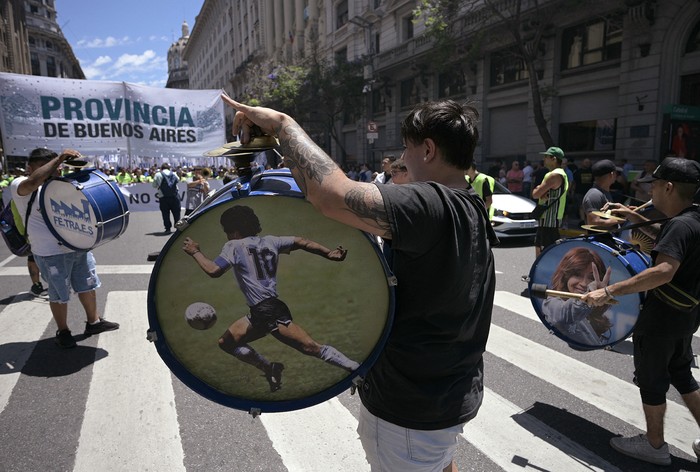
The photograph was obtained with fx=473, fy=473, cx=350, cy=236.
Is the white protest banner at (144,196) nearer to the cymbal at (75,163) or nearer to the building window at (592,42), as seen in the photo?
the cymbal at (75,163)

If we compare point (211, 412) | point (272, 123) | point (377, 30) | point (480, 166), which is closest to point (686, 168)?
point (272, 123)

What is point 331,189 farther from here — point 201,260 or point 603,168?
point 603,168

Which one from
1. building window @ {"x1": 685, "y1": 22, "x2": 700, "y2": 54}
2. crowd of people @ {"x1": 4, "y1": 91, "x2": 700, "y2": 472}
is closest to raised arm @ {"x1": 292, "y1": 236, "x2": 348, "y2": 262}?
crowd of people @ {"x1": 4, "y1": 91, "x2": 700, "y2": 472}

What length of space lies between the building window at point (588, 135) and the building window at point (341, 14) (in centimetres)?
2324

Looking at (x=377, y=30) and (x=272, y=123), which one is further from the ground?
(x=377, y=30)

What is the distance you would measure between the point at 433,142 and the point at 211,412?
9.45ft

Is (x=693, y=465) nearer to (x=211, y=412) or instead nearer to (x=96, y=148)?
(x=211, y=412)

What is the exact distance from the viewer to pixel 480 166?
23109 millimetres

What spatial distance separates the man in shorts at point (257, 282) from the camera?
154cm

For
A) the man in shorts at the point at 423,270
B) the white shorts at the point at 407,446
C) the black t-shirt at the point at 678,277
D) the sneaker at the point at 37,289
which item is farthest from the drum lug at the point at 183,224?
the sneaker at the point at 37,289

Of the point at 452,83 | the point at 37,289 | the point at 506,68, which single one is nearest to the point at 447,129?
the point at 37,289

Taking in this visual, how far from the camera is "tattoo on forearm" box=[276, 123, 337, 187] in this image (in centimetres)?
134

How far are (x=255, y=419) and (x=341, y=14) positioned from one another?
38868mm

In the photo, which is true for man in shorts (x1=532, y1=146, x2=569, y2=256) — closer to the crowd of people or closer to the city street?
the city street
